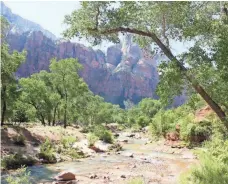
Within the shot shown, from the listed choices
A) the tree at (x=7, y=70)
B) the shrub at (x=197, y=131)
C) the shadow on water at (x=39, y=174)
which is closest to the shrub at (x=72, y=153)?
the shadow on water at (x=39, y=174)

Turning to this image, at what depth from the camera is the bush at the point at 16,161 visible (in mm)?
23195

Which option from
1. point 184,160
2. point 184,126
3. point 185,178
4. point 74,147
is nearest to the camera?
point 185,178

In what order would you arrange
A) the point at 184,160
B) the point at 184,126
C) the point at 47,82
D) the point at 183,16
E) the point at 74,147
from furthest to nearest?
the point at 47,82, the point at 184,126, the point at 74,147, the point at 184,160, the point at 183,16

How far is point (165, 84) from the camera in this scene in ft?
39.0

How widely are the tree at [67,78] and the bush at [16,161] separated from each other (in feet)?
80.8

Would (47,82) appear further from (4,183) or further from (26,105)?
(4,183)

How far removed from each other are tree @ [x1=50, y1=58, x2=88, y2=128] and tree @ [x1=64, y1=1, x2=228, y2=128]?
122ft

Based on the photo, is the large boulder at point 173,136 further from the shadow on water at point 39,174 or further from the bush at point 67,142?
the shadow on water at point 39,174

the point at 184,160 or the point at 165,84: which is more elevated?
the point at 165,84

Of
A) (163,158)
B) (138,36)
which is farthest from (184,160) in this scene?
(138,36)

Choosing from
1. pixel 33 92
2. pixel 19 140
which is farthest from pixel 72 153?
pixel 33 92

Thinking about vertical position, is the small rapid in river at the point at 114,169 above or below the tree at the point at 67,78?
below

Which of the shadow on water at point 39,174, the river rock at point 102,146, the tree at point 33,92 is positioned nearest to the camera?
the shadow on water at point 39,174

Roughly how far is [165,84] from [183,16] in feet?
8.90
